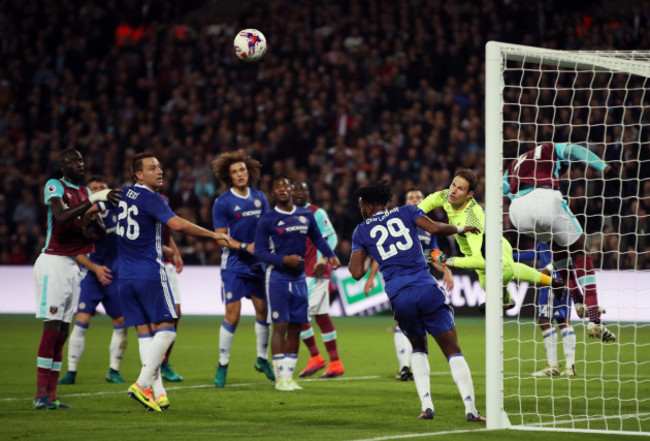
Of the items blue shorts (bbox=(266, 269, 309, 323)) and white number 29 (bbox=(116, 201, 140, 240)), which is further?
blue shorts (bbox=(266, 269, 309, 323))

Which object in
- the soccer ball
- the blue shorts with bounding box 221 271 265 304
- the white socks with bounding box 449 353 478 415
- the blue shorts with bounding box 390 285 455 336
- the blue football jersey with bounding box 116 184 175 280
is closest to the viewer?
the white socks with bounding box 449 353 478 415

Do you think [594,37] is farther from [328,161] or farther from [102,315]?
[102,315]

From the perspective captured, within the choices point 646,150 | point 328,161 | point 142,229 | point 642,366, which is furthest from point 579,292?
point 328,161

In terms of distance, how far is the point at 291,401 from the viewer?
8.75 metres

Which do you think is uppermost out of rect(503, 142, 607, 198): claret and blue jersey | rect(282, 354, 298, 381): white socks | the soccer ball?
the soccer ball

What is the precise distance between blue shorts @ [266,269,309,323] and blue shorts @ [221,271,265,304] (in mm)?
604

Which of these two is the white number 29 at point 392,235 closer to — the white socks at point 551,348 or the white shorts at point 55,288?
the white shorts at point 55,288

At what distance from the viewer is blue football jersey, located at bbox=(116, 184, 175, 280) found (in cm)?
810

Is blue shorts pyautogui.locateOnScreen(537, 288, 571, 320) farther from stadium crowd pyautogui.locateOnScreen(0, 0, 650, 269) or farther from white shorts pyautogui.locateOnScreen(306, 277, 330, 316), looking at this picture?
stadium crowd pyautogui.locateOnScreen(0, 0, 650, 269)

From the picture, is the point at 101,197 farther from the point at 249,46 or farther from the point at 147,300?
the point at 249,46

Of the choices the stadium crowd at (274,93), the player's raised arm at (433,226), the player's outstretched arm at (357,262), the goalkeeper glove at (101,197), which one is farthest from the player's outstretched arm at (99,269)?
the stadium crowd at (274,93)

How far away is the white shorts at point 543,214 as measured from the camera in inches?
357

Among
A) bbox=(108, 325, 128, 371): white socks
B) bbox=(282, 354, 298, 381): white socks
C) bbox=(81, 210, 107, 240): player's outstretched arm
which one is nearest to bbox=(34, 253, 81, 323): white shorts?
bbox=(81, 210, 107, 240): player's outstretched arm

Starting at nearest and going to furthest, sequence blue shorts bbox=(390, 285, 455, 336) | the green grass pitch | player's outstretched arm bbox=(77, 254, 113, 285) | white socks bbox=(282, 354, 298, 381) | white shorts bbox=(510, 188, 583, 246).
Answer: the green grass pitch, blue shorts bbox=(390, 285, 455, 336), white shorts bbox=(510, 188, 583, 246), white socks bbox=(282, 354, 298, 381), player's outstretched arm bbox=(77, 254, 113, 285)
